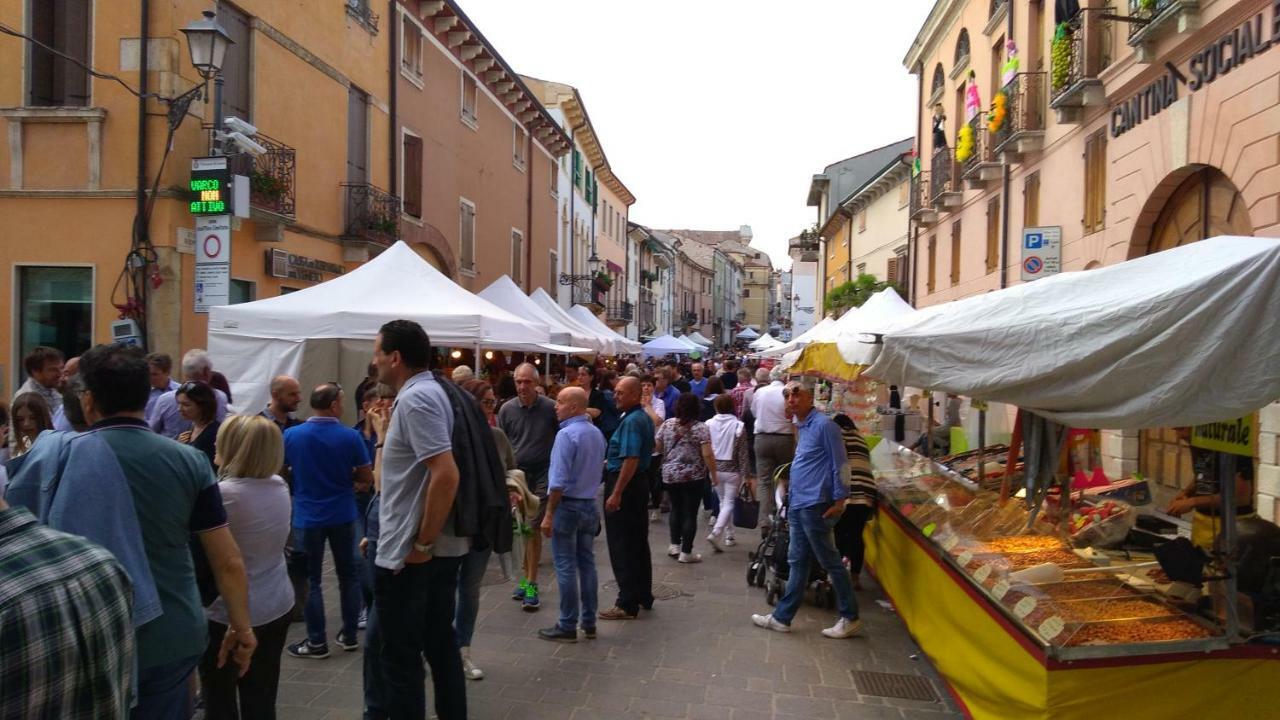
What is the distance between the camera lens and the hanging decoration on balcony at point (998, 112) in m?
15.1

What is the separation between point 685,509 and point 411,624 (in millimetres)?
4839

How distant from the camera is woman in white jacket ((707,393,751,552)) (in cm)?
912

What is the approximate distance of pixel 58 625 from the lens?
1668 millimetres

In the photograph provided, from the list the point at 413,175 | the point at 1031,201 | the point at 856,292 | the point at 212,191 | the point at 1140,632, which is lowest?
the point at 1140,632

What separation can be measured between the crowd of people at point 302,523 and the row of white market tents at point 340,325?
48.0 inches

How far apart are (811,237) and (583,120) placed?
16028mm

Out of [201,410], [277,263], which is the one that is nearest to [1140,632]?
[201,410]

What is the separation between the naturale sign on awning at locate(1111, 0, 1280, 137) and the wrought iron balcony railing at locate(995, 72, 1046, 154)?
9.61 ft

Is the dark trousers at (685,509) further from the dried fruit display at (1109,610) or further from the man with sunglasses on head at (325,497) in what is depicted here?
the dried fruit display at (1109,610)

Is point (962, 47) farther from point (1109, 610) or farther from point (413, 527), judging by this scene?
point (413, 527)

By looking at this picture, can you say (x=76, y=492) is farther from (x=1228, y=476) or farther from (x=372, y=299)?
(x=372, y=299)

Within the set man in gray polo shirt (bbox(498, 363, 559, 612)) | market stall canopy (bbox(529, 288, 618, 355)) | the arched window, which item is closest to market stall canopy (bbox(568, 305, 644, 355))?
market stall canopy (bbox(529, 288, 618, 355))

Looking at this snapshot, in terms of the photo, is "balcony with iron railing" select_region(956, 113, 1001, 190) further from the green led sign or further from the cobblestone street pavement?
the green led sign

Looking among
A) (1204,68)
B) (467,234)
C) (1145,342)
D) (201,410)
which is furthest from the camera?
(467,234)
